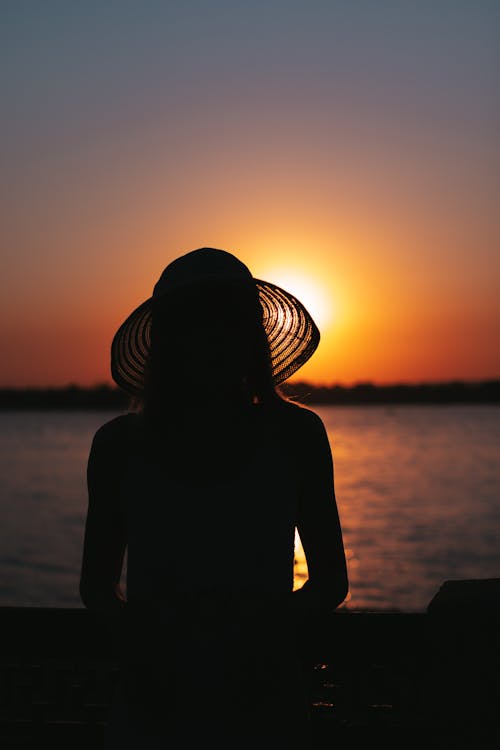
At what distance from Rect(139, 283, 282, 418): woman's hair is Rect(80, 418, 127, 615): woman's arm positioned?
5.0 inches

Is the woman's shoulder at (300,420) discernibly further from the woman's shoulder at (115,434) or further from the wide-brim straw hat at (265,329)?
the woman's shoulder at (115,434)

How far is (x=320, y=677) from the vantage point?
3.07m

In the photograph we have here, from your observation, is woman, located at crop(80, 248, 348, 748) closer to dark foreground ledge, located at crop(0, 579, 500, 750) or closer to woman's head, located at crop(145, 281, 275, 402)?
woman's head, located at crop(145, 281, 275, 402)

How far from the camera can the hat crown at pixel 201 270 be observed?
2045 mm

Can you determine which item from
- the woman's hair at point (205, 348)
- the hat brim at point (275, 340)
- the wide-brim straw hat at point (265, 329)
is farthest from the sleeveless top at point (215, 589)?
the hat brim at point (275, 340)

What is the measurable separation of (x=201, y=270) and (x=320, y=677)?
1.68 metres

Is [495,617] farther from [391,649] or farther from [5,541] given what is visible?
[5,541]

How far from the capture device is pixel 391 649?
2.94 m

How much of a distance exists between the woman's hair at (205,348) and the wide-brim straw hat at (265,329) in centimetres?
6

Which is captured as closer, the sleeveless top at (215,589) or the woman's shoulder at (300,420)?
the sleeveless top at (215,589)

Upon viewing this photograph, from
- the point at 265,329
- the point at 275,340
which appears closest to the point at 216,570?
the point at 265,329

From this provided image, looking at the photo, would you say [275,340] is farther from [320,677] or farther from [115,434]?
[320,677]

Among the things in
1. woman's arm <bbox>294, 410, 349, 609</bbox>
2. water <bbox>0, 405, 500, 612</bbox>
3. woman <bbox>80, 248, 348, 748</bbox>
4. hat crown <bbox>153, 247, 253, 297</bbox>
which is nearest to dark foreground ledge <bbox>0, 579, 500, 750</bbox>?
woman's arm <bbox>294, 410, 349, 609</bbox>

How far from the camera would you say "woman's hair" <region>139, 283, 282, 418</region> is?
80.3 inches
